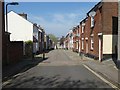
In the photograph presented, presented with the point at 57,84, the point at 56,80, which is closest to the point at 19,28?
the point at 56,80

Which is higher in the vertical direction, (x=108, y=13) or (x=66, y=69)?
(x=108, y=13)

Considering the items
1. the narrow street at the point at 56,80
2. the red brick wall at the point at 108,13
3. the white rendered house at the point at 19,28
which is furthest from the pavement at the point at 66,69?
the white rendered house at the point at 19,28

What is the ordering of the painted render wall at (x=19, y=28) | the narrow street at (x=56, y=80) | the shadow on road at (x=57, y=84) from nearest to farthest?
1. the shadow on road at (x=57, y=84)
2. the narrow street at (x=56, y=80)
3. the painted render wall at (x=19, y=28)

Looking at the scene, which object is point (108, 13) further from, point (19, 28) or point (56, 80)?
point (19, 28)

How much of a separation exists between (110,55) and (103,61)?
101 cm

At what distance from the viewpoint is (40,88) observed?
38.2 ft

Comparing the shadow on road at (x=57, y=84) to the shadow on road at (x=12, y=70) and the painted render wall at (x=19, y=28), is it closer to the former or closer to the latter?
the shadow on road at (x=12, y=70)

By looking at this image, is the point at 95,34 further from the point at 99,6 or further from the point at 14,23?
the point at 14,23

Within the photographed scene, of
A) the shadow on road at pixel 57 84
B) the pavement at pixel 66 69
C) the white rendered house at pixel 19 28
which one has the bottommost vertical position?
the pavement at pixel 66 69

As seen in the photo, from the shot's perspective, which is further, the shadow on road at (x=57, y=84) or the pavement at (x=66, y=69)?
the pavement at (x=66, y=69)

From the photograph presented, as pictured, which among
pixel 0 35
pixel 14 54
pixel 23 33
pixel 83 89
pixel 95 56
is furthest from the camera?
pixel 23 33

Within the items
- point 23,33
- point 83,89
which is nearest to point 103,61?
point 83,89

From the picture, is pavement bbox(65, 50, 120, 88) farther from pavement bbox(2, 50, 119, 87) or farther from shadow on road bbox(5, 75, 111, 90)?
shadow on road bbox(5, 75, 111, 90)

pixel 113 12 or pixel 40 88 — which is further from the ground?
pixel 113 12
